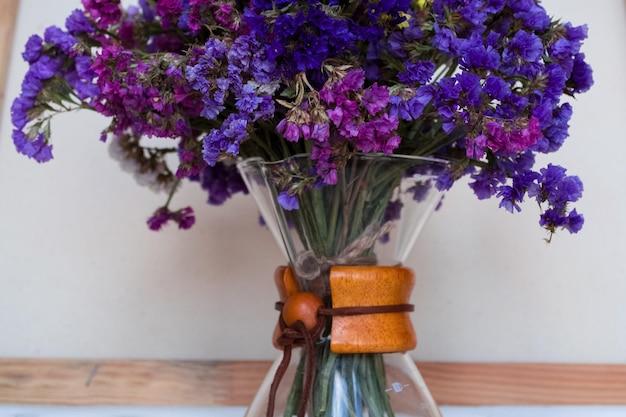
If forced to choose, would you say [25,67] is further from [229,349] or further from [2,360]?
[229,349]

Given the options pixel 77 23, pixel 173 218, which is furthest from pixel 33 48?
pixel 173 218

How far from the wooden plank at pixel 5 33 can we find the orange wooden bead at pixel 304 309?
26.8 inches

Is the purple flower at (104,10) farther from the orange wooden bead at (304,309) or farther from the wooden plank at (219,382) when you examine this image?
the wooden plank at (219,382)

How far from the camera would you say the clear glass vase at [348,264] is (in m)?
0.55

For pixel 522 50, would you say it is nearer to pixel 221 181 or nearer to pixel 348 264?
pixel 348 264

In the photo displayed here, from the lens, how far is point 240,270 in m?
0.94

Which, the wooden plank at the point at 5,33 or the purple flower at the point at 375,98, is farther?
the wooden plank at the point at 5,33

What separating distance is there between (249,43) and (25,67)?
2.19ft

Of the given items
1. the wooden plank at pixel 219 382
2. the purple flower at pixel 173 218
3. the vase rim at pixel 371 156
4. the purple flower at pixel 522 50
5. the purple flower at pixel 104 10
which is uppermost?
the purple flower at pixel 104 10

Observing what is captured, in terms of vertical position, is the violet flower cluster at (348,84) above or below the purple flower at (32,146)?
above

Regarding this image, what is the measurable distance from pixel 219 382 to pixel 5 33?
66 cm

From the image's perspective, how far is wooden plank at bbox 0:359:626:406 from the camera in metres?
0.87

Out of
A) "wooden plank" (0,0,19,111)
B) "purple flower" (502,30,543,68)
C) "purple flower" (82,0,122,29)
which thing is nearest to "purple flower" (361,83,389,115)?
"purple flower" (502,30,543,68)

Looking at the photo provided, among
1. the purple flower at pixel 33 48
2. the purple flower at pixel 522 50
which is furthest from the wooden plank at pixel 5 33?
the purple flower at pixel 522 50
